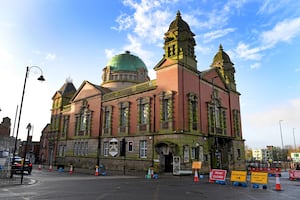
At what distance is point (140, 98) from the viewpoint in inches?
1203

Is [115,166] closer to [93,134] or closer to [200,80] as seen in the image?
[93,134]

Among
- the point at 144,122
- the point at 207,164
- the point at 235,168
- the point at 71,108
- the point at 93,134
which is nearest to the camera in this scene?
the point at 207,164

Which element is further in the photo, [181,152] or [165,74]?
[165,74]

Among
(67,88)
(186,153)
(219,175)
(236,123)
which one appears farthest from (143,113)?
(67,88)

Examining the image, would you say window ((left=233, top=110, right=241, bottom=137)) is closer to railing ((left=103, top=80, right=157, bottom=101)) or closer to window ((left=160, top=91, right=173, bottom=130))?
window ((left=160, top=91, right=173, bottom=130))

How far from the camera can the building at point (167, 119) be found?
2614cm

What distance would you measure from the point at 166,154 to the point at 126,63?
964 inches

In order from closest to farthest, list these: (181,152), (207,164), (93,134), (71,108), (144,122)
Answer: (181,152)
(207,164)
(144,122)
(93,134)
(71,108)

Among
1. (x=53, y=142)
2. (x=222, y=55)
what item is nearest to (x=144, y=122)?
(x=222, y=55)

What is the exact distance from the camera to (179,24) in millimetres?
29312

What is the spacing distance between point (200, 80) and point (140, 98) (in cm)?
810

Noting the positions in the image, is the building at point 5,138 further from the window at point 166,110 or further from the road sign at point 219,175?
the road sign at point 219,175

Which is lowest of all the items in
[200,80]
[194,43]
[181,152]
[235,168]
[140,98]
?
[235,168]

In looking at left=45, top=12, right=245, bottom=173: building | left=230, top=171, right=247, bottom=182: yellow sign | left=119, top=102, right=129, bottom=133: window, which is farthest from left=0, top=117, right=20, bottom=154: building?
left=230, top=171, right=247, bottom=182: yellow sign
